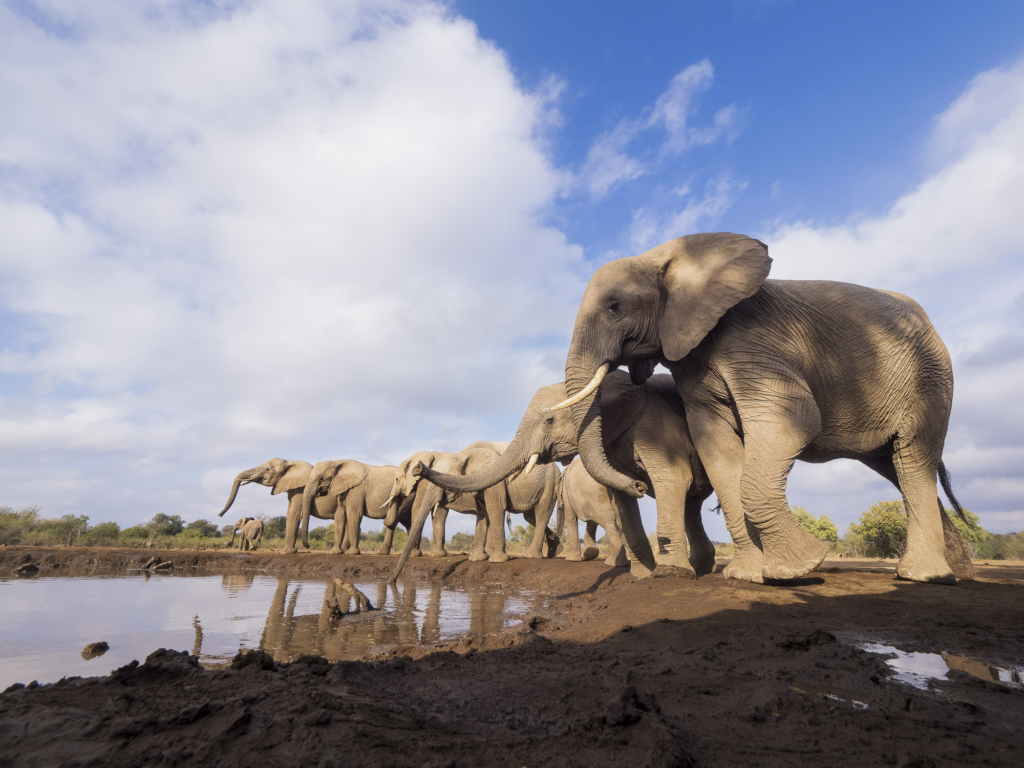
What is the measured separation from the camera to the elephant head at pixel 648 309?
5914mm

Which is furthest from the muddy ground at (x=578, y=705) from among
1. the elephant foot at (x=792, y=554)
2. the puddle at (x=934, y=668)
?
the elephant foot at (x=792, y=554)

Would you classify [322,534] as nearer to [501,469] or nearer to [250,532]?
[250,532]

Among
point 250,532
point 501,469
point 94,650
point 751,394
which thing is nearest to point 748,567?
point 751,394

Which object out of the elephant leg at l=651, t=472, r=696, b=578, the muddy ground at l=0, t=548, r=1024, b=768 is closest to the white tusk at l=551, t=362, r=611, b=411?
the elephant leg at l=651, t=472, r=696, b=578

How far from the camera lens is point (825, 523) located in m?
26.8

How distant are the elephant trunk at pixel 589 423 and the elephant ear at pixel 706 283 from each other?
0.94 metres

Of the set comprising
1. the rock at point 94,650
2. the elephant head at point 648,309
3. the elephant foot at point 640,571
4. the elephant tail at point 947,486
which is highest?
the elephant head at point 648,309

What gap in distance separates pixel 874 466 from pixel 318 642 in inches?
288

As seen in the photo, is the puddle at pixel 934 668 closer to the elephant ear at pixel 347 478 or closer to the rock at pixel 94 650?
the rock at pixel 94 650

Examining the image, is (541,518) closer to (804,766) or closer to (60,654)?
(60,654)

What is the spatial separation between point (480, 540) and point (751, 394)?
1149cm

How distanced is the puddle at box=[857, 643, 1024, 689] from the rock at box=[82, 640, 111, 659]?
5.48 metres

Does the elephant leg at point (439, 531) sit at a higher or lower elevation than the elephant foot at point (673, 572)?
higher

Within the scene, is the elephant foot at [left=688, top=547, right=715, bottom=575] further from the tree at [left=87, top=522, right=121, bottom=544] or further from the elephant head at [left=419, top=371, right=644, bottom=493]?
the tree at [left=87, top=522, right=121, bottom=544]
